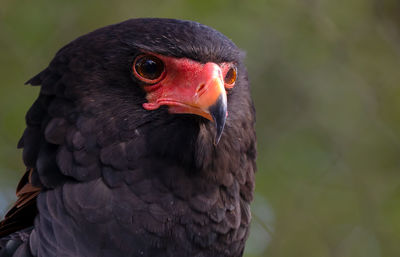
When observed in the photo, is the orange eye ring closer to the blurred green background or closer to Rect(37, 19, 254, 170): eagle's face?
Rect(37, 19, 254, 170): eagle's face

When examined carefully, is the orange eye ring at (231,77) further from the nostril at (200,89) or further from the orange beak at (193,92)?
the nostril at (200,89)

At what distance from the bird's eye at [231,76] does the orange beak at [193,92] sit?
0.15m

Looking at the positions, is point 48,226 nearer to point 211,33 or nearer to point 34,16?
point 211,33

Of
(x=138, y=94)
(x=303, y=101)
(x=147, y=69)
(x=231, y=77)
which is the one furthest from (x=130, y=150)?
(x=303, y=101)

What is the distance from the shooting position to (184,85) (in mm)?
2967

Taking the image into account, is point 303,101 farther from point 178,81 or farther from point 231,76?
point 178,81

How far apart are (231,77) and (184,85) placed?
0.96ft

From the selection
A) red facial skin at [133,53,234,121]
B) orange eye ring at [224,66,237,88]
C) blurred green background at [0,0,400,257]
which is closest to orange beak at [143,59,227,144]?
red facial skin at [133,53,234,121]

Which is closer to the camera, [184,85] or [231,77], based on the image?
Answer: [184,85]

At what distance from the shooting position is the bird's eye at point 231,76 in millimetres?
3135

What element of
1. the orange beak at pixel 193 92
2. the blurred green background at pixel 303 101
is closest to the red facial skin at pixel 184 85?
the orange beak at pixel 193 92

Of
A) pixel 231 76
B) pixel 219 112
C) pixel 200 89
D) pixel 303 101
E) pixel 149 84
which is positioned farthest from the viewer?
pixel 303 101

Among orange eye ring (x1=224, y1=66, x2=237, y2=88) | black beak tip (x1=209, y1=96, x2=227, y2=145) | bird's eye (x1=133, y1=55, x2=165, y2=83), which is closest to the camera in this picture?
black beak tip (x1=209, y1=96, x2=227, y2=145)

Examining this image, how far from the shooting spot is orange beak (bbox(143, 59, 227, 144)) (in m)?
2.79
